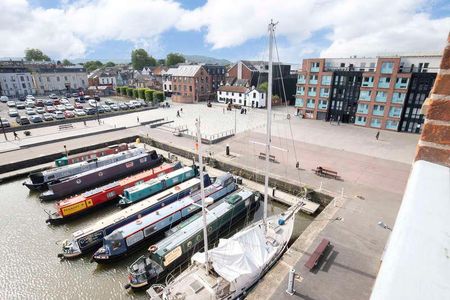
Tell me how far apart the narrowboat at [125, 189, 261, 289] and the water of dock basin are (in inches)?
56.7

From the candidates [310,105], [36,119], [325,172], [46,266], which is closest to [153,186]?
[46,266]

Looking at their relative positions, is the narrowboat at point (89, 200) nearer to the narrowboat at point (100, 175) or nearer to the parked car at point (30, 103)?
the narrowboat at point (100, 175)

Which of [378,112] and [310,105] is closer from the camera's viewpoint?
[378,112]

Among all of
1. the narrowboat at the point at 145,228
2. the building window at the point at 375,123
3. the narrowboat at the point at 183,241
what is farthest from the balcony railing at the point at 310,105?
the narrowboat at the point at 145,228

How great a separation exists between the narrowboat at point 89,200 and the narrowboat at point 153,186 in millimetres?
1336

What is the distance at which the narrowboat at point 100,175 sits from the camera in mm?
26000

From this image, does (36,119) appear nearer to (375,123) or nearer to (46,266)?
(46,266)

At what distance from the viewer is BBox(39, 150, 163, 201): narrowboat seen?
2600cm

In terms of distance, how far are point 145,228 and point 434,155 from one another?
19584mm

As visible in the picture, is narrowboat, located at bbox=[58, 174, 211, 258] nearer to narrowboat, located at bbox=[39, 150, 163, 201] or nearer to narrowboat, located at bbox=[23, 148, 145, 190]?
narrowboat, located at bbox=[39, 150, 163, 201]

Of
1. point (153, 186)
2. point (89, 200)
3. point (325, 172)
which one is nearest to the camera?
point (89, 200)

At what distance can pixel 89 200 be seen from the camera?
23828mm

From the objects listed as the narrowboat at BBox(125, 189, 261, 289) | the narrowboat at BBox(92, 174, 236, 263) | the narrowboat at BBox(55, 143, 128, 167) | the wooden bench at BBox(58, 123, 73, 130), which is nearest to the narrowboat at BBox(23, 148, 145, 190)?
the narrowboat at BBox(55, 143, 128, 167)

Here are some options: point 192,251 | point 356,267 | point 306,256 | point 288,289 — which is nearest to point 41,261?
point 192,251
